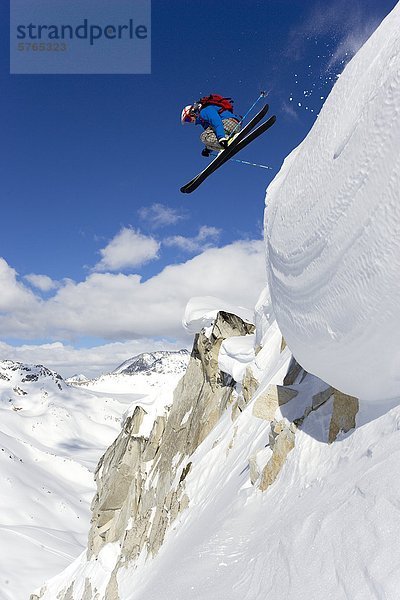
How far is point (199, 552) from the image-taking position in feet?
25.1

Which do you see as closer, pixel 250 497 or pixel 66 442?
pixel 250 497

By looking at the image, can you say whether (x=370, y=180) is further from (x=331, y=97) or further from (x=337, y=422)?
(x=337, y=422)

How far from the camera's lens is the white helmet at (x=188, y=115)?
41.8 feet

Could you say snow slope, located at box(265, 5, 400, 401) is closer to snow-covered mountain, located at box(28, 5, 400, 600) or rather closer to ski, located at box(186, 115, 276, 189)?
snow-covered mountain, located at box(28, 5, 400, 600)

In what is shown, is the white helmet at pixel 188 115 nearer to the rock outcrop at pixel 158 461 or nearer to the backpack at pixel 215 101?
the backpack at pixel 215 101

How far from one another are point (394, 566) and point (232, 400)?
50.9 feet

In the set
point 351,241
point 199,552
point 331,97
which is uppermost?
point 331,97

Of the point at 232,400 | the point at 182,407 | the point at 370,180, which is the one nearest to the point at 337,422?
the point at 370,180

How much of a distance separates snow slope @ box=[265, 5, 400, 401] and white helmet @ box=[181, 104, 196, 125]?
24.4 ft

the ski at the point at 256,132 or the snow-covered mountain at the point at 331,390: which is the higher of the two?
the ski at the point at 256,132

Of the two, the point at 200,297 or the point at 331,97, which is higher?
the point at 200,297

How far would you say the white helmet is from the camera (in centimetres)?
1273

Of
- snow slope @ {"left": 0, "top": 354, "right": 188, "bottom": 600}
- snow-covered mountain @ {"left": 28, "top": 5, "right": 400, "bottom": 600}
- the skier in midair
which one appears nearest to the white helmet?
the skier in midair

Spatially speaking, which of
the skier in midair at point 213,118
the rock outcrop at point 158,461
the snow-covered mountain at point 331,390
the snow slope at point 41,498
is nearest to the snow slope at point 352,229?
the snow-covered mountain at point 331,390
